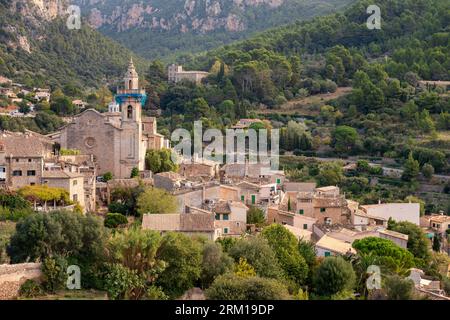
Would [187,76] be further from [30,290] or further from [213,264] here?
[30,290]

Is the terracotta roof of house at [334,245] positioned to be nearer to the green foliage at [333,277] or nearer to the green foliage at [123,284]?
the green foliage at [333,277]

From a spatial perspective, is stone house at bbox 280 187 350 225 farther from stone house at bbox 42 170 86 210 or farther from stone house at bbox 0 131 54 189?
stone house at bbox 0 131 54 189

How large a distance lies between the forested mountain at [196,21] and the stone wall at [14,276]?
94652 millimetres

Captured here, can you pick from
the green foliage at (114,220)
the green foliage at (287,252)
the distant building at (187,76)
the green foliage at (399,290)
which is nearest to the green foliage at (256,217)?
the green foliage at (287,252)

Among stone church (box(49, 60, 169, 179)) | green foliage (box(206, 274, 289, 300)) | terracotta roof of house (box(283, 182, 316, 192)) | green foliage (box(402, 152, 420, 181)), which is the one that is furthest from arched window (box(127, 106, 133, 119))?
green foliage (box(402, 152, 420, 181))

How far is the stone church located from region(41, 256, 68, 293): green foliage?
34.6ft

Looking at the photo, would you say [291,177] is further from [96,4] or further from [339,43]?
[96,4]

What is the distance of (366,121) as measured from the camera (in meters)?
45.1

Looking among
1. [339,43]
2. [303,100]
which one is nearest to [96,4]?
[339,43]

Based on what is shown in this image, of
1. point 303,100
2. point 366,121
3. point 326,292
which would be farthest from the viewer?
point 303,100

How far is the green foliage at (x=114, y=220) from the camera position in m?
22.0

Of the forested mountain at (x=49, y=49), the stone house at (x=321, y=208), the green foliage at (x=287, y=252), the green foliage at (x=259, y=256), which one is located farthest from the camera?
the forested mountain at (x=49, y=49)

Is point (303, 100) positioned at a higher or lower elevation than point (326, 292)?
higher
